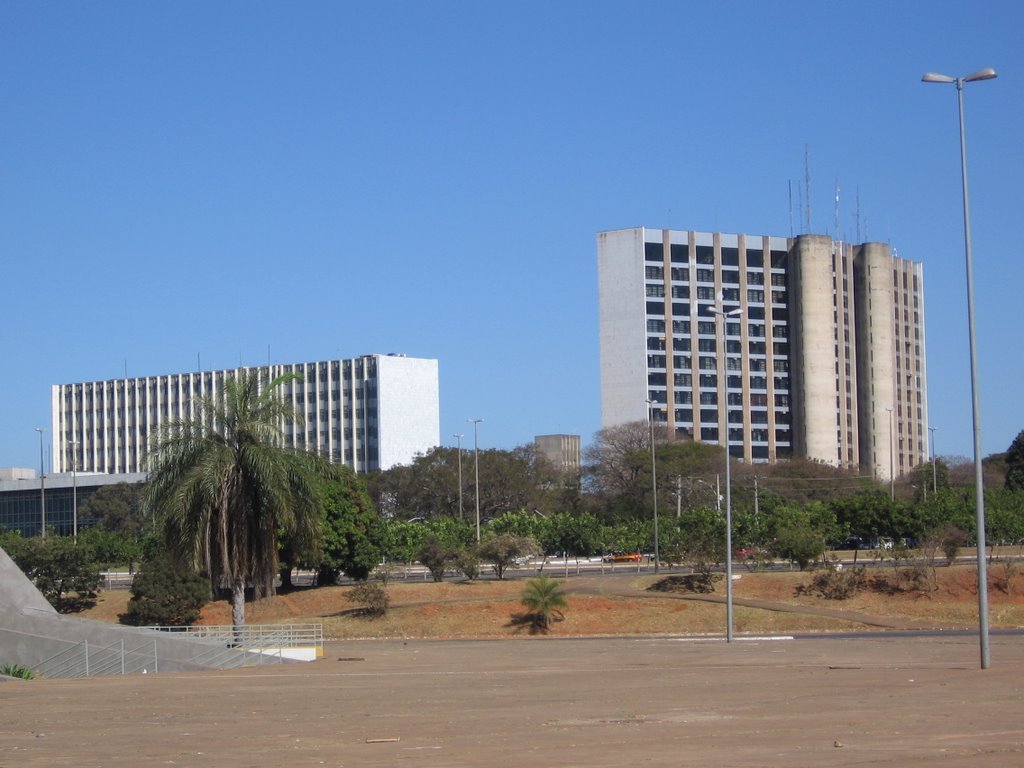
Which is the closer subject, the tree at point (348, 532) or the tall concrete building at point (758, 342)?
the tree at point (348, 532)

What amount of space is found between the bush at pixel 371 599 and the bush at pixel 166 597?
22.4 feet

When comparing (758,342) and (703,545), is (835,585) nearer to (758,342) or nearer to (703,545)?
(703,545)

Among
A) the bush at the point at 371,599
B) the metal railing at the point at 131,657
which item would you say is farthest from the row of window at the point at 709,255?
the metal railing at the point at 131,657

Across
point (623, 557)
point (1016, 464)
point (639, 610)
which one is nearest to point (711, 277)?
point (1016, 464)

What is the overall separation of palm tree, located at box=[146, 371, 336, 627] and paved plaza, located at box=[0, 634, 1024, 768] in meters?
6.99

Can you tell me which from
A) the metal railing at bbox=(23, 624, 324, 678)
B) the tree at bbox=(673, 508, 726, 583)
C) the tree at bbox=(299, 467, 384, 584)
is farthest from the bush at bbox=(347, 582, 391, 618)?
the metal railing at bbox=(23, 624, 324, 678)

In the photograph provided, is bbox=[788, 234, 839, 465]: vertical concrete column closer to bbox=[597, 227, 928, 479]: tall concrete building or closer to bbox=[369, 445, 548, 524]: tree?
bbox=[597, 227, 928, 479]: tall concrete building

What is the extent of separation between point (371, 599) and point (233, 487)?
58.3 feet

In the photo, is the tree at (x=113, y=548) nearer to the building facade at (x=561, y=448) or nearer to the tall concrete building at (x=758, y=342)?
the tall concrete building at (x=758, y=342)

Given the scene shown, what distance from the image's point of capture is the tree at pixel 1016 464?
108 metres

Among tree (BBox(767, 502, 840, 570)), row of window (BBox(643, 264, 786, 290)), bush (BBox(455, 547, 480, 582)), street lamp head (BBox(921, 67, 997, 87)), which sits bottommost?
bush (BBox(455, 547, 480, 582))

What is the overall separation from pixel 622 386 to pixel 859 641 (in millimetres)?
102543

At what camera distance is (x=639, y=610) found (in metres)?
55.1

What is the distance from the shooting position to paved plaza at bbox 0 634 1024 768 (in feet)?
50.0
